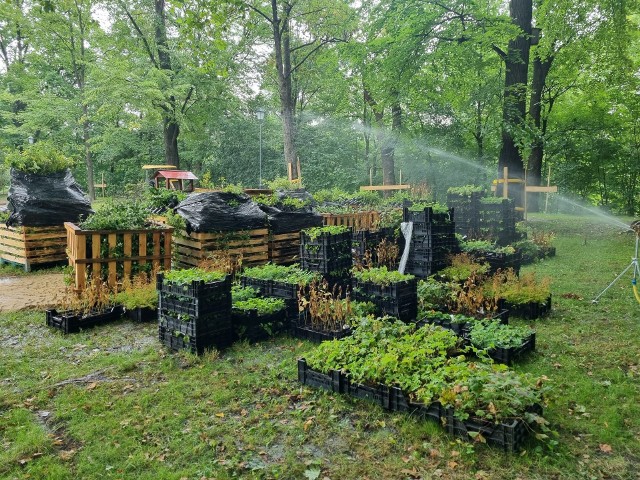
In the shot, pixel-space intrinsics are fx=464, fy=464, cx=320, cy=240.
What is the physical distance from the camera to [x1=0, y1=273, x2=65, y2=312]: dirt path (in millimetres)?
6555

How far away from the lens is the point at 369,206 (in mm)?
13164

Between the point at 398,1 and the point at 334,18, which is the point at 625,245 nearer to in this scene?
the point at 398,1

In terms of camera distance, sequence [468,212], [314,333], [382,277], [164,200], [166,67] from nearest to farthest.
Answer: [314,333], [382,277], [164,200], [468,212], [166,67]

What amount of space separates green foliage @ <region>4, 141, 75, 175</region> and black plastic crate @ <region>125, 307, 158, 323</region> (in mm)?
5109

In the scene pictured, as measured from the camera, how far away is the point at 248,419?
3.51 meters

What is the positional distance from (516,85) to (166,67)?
51.1 ft

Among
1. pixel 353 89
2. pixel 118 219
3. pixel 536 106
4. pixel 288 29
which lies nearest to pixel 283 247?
pixel 118 219

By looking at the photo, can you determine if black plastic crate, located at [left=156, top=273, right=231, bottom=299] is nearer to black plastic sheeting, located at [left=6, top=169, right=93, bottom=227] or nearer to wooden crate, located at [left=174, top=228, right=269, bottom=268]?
wooden crate, located at [left=174, top=228, right=269, bottom=268]

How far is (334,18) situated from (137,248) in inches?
667

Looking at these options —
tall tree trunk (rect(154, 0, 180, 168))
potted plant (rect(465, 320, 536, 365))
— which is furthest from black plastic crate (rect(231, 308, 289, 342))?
tall tree trunk (rect(154, 0, 180, 168))

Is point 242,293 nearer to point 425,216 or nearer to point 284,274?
point 284,274

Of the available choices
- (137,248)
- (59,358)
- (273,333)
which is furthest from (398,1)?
(59,358)

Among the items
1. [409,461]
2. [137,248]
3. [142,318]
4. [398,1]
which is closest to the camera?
[409,461]

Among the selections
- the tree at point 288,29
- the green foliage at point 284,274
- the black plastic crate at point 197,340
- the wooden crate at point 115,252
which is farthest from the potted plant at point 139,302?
the tree at point 288,29
